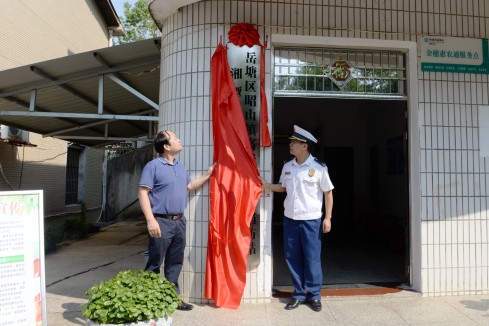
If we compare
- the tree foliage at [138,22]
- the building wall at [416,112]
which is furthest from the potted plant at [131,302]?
the tree foliage at [138,22]

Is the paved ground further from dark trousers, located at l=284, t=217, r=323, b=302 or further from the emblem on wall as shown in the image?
the emblem on wall

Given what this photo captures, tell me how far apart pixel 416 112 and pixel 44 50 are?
10.4 metres

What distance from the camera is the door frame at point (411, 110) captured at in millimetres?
4477

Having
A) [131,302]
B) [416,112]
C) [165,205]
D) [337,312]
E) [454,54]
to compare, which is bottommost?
[337,312]

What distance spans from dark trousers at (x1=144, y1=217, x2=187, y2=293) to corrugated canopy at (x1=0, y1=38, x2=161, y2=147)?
122 inches

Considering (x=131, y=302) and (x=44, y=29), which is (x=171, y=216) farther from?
(x=44, y=29)

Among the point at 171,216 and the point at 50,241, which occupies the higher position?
the point at 171,216

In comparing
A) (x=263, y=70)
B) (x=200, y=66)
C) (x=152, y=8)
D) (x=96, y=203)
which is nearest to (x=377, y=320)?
(x=263, y=70)

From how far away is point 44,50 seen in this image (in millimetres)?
11023

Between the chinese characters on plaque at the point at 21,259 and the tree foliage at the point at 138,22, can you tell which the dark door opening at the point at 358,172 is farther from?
the tree foliage at the point at 138,22

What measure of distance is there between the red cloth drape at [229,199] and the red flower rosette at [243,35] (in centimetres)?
32

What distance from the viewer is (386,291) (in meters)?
4.57

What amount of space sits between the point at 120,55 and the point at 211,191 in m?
3.39

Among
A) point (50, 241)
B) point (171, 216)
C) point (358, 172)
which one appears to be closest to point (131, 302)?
point (171, 216)
